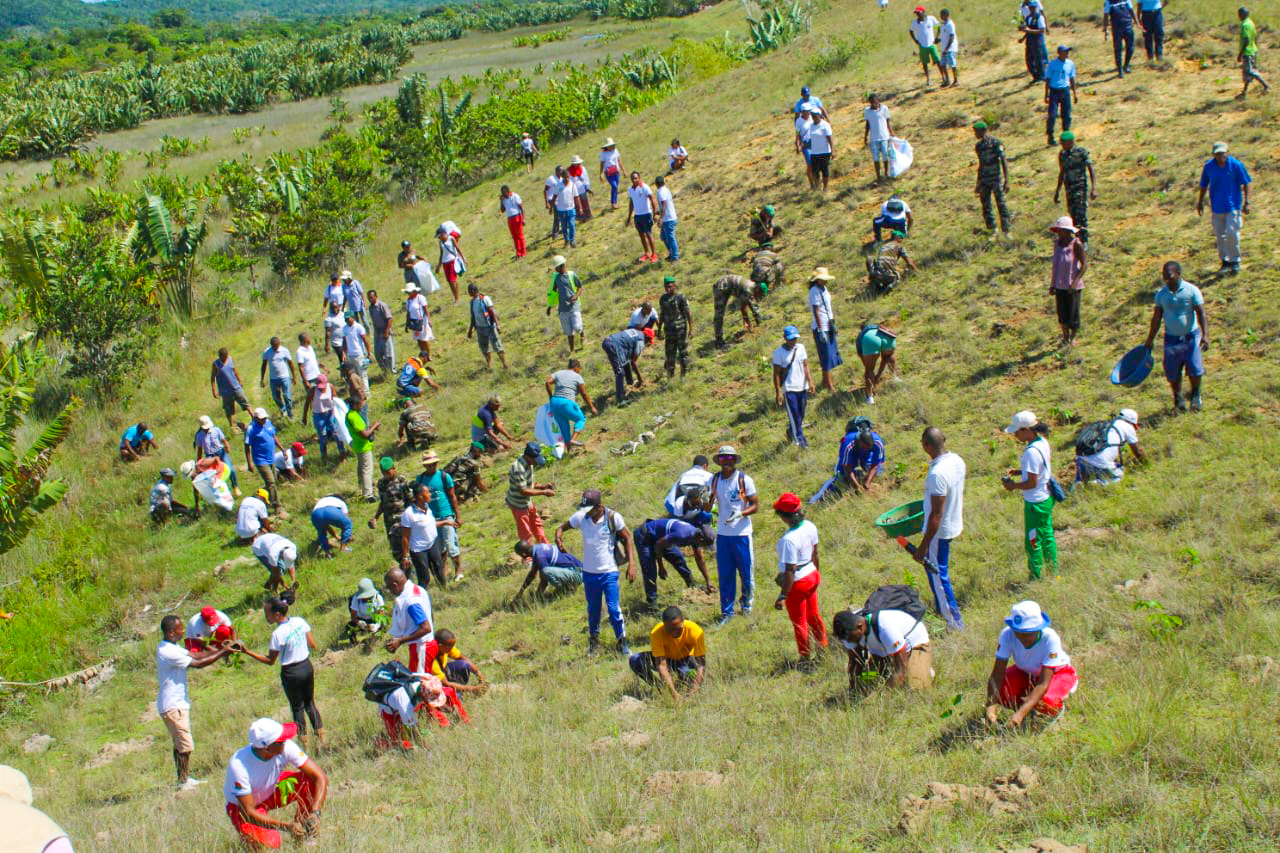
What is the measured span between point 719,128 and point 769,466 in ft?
60.2

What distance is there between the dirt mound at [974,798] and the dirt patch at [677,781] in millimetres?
1489

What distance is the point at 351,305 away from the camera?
22297mm

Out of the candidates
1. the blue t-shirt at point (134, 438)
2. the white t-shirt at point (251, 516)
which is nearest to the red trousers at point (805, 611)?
the white t-shirt at point (251, 516)

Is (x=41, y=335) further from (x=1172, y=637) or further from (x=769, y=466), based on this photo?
(x=1172, y=637)

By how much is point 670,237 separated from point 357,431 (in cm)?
816

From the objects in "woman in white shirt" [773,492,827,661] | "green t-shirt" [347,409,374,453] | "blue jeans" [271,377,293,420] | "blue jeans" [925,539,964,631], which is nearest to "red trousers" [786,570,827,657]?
"woman in white shirt" [773,492,827,661]

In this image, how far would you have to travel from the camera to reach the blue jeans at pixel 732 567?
34.8 feet

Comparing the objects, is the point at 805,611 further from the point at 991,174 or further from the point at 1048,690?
the point at 991,174

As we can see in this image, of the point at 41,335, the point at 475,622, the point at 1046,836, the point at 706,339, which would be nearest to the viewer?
the point at 1046,836

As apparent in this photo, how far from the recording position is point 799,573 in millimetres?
9297

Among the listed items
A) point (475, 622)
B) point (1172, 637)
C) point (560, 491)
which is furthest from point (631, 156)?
point (1172, 637)

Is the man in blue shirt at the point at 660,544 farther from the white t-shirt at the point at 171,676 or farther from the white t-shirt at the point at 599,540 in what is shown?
the white t-shirt at the point at 171,676

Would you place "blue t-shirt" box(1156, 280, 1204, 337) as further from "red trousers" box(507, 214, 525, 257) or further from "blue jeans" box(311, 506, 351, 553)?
"red trousers" box(507, 214, 525, 257)

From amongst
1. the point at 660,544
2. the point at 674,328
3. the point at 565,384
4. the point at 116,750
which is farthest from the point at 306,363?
the point at 660,544
